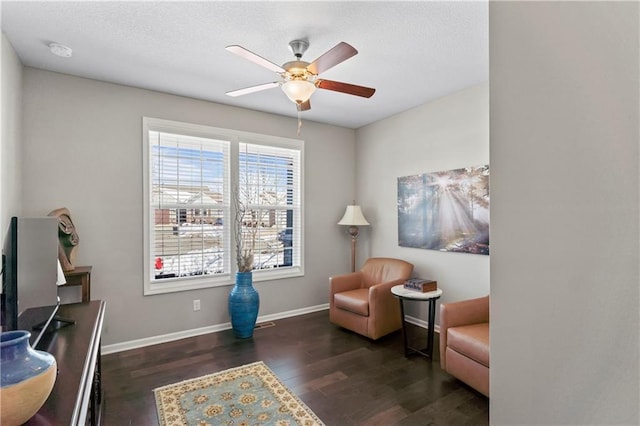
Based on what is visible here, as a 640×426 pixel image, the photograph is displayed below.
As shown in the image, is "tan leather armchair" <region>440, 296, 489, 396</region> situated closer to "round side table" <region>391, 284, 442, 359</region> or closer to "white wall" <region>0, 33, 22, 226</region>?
"round side table" <region>391, 284, 442, 359</region>

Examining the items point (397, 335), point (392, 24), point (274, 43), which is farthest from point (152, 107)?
point (397, 335)

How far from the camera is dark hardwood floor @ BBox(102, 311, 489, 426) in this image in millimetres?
2281

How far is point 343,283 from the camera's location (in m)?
4.08

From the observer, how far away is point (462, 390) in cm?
258

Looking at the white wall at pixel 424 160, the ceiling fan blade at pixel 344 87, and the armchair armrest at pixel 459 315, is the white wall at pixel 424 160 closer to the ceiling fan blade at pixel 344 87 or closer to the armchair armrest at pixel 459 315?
the armchair armrest at pixel 459 315

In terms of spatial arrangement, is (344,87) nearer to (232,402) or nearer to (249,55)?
(249,55)

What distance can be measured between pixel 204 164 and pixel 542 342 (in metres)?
3.83

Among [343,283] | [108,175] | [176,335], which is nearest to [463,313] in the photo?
[343,283]

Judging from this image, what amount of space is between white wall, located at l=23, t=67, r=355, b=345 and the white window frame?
64 mm

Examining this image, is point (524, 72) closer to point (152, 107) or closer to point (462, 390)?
point (462, 390)

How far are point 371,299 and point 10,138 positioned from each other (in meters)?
3.48

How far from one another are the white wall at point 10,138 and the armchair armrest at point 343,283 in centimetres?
306

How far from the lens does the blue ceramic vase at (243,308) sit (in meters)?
3.62

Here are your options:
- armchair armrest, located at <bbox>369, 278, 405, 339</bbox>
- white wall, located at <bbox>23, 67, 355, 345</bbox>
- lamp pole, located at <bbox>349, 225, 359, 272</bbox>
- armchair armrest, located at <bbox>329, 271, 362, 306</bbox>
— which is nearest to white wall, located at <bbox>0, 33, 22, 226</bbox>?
white wall, located at <bbox>23, 67, 355, 345</bbox>
